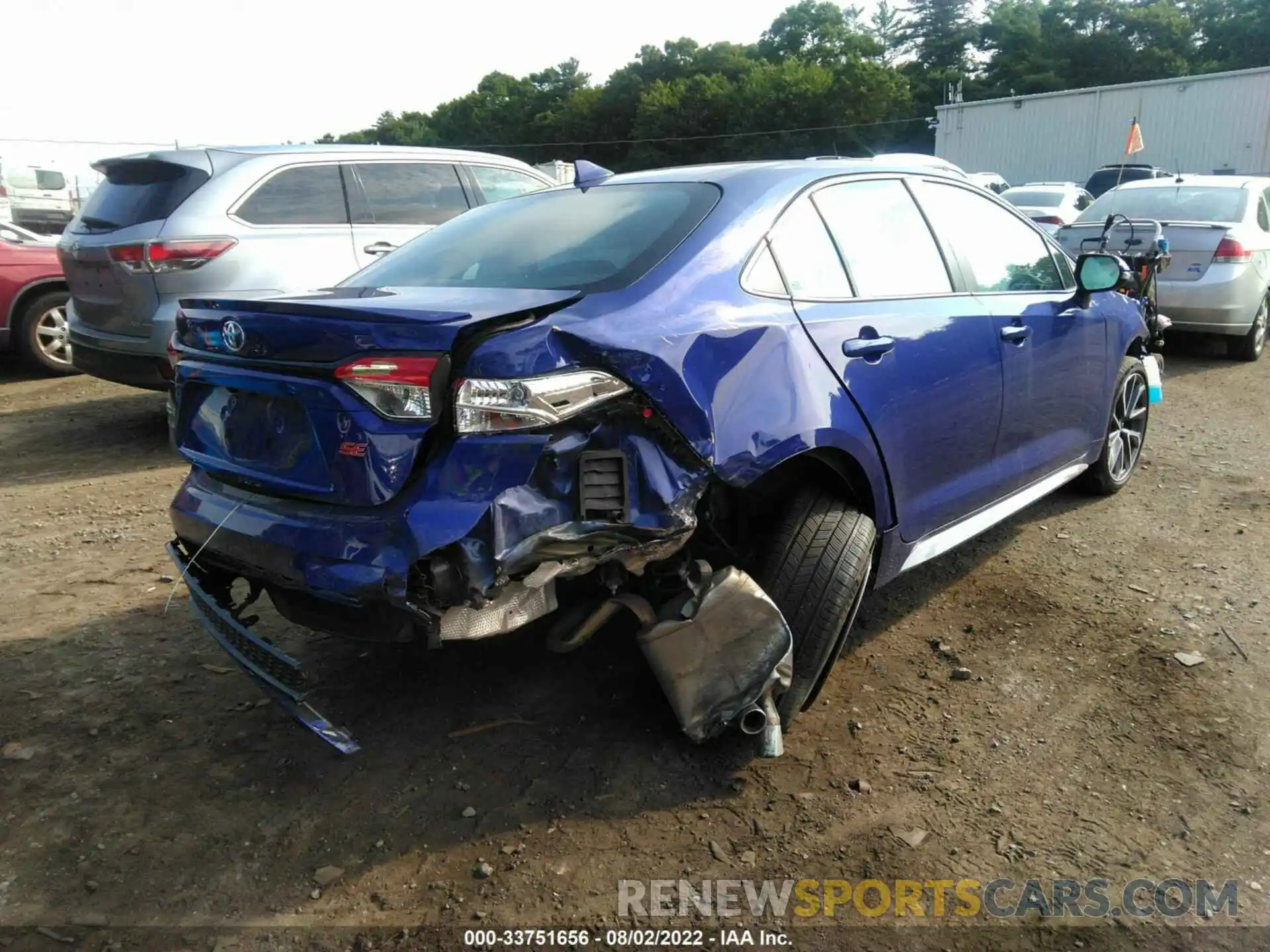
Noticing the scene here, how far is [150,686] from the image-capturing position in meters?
3.25

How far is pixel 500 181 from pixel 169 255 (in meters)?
2.45

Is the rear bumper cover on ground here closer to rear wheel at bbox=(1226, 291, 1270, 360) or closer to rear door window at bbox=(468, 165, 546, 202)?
rear door window at bbox=(468, 165, 546, 202)

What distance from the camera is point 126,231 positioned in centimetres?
579

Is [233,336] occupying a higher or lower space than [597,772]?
higher

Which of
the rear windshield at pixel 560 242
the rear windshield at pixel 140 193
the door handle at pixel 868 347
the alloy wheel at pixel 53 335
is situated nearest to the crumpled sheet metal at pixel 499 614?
the rear windshield at pixel 560 242

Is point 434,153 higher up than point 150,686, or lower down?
higher up

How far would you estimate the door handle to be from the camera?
291 centimetres

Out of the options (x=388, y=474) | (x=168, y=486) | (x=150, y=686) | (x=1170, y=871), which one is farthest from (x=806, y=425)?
(x=168, y=486)

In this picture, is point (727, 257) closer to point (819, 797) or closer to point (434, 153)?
point (819, 797)

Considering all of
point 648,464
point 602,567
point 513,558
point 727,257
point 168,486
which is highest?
point 727,257

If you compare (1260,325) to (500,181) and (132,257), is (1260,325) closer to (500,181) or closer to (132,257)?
(500,181)

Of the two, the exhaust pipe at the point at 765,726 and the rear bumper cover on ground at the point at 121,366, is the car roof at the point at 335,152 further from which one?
the exhaust pipe at the point at 765,726

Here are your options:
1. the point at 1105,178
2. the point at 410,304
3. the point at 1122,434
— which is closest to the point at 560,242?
the point at 410,304

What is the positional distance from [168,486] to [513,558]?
3846mm
